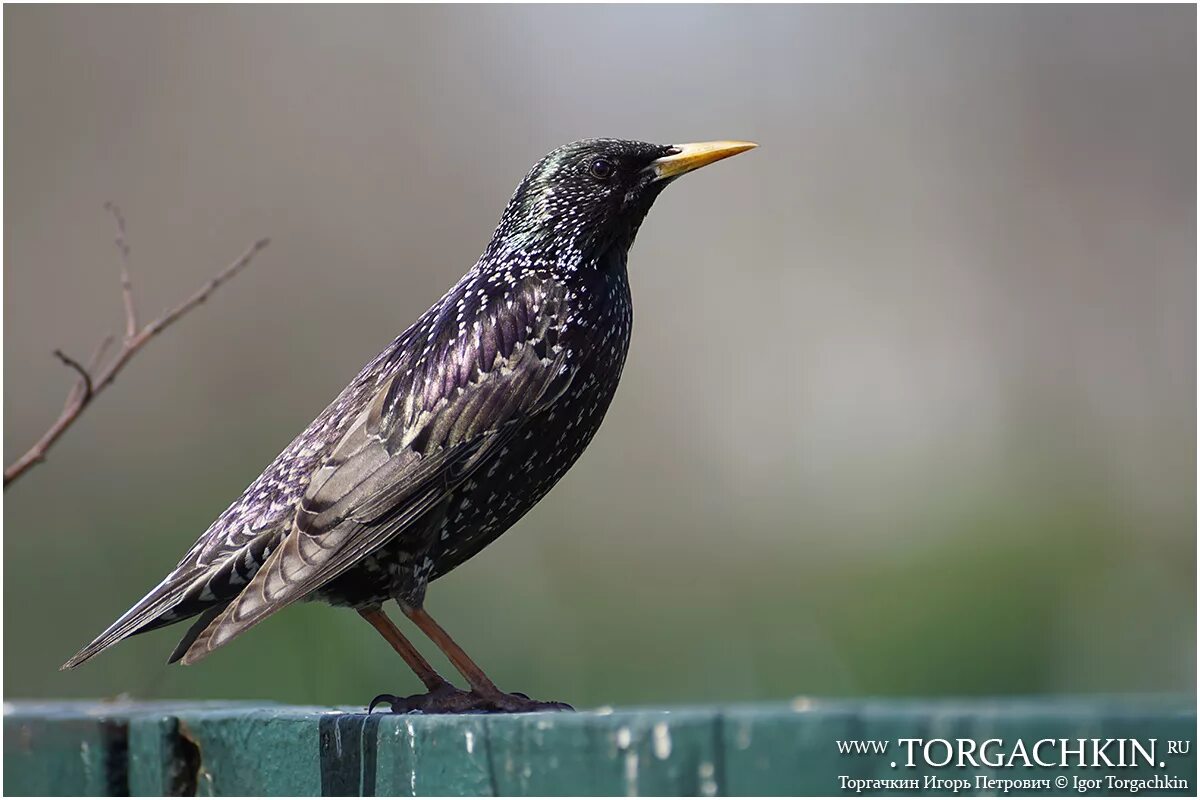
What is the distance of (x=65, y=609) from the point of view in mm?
7934

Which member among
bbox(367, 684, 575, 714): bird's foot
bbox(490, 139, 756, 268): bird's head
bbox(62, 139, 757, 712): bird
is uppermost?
Result: bbox(490, 139, 756, 268): bird's head

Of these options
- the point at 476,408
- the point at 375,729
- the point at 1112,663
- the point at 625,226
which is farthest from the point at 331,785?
the point at 1112,663

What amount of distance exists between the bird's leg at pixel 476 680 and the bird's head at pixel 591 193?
3.33 ft

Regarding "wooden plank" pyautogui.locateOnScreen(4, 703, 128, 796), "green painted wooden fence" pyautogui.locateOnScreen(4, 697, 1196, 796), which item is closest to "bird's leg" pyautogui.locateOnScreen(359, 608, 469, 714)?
"green painted wooden fence" pyautogui.locateOnScreen(4, 697, 1196, 796)

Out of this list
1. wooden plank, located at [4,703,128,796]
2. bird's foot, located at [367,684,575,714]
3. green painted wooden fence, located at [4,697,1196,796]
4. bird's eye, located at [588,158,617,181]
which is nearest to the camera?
green painted wooden fence, located at [4,697,1196,796]

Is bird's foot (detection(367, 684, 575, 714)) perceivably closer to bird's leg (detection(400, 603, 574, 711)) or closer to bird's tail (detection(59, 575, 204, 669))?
bird's leg (detection(400, 603, 574, 711))

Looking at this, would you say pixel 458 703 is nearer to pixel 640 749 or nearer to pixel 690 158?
pixel 640 749

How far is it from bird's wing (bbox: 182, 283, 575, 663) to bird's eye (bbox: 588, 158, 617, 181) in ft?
1.39

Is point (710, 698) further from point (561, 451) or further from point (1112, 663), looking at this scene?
point (561, 451)

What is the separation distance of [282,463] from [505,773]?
163 centimetres

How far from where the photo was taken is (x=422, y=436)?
154 inches

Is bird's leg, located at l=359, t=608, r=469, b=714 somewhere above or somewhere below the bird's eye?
below

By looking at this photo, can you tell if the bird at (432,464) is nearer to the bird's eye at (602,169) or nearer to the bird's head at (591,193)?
the bird's head at (591,193)

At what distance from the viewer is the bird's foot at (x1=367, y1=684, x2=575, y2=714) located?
12.3ft
